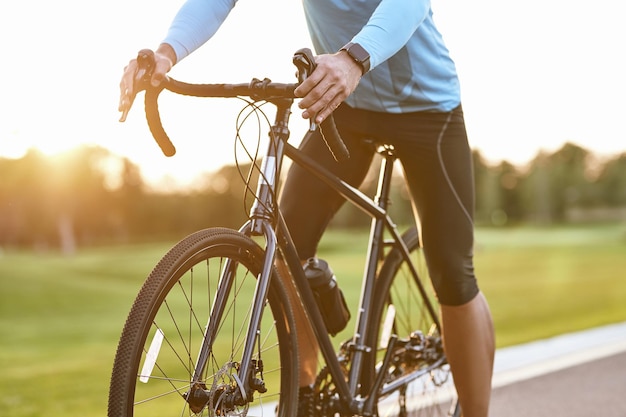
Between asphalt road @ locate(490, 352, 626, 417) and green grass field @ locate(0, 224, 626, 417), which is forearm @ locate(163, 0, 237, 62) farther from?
asphalt road @ locate(490, 352, 626, 417)

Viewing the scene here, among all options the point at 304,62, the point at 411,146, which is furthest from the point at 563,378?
the point at 304,62

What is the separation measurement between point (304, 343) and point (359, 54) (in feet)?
3.74

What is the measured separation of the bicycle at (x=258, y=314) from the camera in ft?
6.01

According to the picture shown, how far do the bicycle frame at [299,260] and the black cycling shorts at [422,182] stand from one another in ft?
0.31

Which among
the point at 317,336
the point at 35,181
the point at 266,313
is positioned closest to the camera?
the point at 266,313

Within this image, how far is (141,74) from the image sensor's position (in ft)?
6.51

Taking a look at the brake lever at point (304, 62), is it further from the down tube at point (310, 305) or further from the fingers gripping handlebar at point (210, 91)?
the down tube at point (310, 305)

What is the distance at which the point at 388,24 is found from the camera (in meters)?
2.00

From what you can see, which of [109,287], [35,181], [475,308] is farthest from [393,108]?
[35,181]

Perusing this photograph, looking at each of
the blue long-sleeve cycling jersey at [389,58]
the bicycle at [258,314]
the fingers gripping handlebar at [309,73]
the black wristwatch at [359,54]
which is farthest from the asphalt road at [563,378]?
the black wristwatch at [359,54]

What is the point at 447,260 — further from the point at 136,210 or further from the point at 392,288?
the point at 136,210

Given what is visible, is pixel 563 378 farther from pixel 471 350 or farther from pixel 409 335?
pixel 471 350

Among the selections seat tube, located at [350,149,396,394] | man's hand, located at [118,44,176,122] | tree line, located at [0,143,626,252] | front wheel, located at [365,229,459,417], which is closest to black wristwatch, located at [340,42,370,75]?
man's hand, located at [118,44,176,122]

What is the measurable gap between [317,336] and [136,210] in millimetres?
47267
